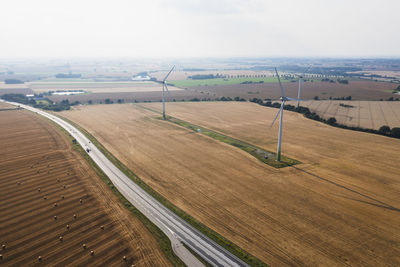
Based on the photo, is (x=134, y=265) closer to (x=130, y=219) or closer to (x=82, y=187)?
(x=130, y=219)

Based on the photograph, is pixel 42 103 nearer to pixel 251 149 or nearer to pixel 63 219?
pixel 251 149

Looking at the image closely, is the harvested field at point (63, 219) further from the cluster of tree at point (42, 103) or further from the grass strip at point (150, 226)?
the cluster of tree at point (42, 103)

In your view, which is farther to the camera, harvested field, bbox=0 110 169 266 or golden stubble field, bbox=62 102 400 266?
golden stubble field, bbox=62 102 400 266

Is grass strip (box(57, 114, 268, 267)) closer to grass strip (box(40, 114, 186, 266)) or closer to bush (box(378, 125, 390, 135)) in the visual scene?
grass strip (box(40, 114, 186, 266))

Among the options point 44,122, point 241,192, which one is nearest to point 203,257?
point 241,192

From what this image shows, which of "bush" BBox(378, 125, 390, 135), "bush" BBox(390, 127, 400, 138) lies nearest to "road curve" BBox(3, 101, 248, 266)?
"bush" BBox(390, 127, 400, 138)

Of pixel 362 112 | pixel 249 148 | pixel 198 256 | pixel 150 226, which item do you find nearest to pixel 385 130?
pixel 362 112
